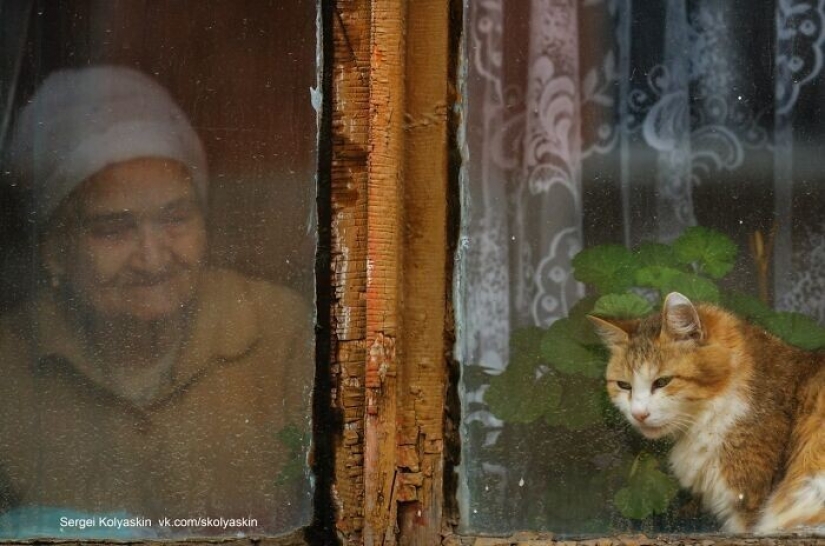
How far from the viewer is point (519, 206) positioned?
217 cm

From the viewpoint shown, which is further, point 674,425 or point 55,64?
point 55,64

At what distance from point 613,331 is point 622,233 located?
20cm

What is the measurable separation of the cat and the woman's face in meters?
0.82

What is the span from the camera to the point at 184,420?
2125 millimetres

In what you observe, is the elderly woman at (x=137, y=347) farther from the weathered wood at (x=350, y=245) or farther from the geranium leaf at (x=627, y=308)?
the geranium leaf at (x=627, y=308)

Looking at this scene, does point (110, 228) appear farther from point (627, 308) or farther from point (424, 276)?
point (627, 308)

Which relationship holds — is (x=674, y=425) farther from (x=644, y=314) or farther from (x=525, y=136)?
(x=525, y=136)

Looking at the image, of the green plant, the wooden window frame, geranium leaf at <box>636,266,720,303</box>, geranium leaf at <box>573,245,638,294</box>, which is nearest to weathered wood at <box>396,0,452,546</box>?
the wooden window frame

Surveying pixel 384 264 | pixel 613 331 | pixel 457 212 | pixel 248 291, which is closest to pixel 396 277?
pixel 384 264

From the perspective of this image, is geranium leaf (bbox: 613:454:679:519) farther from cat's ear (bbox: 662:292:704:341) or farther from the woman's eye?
the woman's eye

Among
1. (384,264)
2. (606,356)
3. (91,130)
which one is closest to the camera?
(384,264)

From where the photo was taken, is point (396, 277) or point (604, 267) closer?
point (396, 277)

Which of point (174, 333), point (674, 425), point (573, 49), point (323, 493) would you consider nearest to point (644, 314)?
point (674, 425)

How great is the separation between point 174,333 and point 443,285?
21.1 inches
